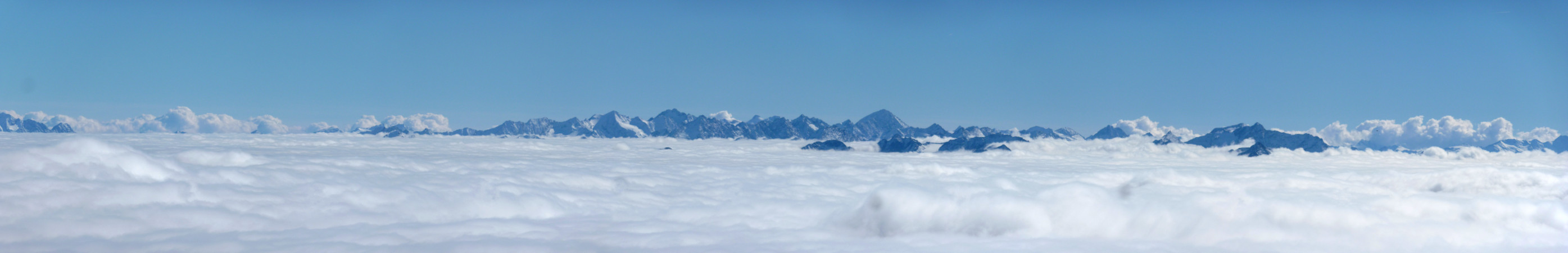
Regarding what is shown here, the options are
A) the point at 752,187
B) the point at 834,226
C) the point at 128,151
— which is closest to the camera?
the point at 128,151

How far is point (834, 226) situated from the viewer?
125062 mm

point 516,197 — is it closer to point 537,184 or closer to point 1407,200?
point 537,184

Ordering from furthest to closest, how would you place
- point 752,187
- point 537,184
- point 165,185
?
point 752,187
point 537,184
point 165,185

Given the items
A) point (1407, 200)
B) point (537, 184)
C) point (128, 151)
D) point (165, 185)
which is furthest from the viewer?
point (1407, 200)

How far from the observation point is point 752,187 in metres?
190

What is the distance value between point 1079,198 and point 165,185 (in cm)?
17099

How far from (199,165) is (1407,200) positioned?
11279 inches

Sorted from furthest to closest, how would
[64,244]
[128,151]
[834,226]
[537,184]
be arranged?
[537,184]
[834,226]
[128,151]
[64,244]

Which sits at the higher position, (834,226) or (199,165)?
(199,165)

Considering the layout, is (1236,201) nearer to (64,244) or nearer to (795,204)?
(795,204)

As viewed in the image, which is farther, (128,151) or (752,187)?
(752,187)

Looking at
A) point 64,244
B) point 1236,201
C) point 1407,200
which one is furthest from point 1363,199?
point 64,244

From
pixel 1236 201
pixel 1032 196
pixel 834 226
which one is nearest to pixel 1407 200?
pixel 1236 201

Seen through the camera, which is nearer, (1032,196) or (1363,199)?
(1032,196)
